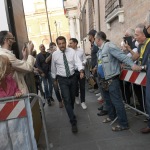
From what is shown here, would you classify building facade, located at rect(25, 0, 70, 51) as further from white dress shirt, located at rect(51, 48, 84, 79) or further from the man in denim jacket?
the man in denim jacket

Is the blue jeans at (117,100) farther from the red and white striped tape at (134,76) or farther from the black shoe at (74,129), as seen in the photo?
the black shoe at (74,129)

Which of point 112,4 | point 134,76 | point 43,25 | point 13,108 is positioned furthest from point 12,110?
point 43,25

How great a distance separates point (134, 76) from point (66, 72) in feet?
4.58

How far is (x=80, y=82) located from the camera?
6.57 m

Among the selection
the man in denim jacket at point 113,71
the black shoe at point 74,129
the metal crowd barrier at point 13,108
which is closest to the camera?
the metal crowd barrier at point 13,108

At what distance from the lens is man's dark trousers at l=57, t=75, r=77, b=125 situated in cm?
478

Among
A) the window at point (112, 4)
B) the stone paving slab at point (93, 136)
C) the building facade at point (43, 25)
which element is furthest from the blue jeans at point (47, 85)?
the building facade at point (43, 25)

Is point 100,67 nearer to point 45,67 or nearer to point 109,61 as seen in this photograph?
point 109,61

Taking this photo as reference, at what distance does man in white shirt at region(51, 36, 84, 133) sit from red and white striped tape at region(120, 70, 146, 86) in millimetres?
988

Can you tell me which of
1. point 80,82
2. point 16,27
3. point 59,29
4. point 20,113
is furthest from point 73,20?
point 59,29

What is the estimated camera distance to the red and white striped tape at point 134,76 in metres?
3.95

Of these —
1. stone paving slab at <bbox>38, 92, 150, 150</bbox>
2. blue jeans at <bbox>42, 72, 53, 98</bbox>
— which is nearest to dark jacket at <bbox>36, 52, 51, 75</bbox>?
blue jeans at <bbox>42, 72, 53, 98</bbox>

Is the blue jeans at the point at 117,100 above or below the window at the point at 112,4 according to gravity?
below

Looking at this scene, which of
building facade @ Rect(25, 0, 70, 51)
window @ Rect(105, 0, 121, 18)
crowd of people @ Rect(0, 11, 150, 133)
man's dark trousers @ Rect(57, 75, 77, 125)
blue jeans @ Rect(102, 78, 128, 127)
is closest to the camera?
crowd of people @ Rect(0, 11, 150, 133)
